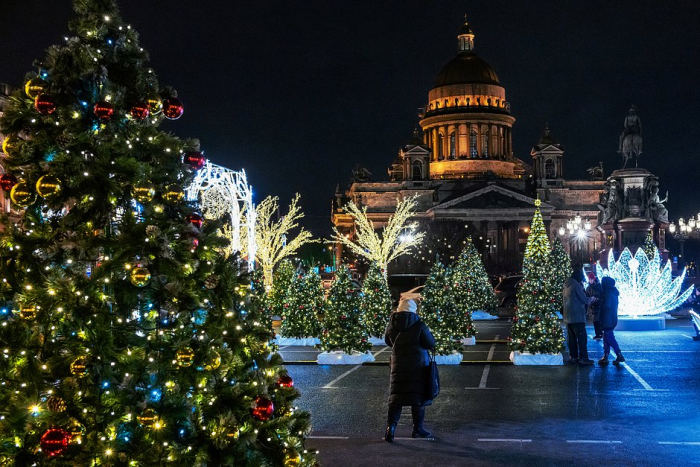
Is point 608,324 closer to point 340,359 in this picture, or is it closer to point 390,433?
point 340,359

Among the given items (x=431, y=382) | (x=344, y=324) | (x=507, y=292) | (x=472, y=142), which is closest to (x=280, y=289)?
(x=344, y=324)

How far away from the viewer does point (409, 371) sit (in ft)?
31.7

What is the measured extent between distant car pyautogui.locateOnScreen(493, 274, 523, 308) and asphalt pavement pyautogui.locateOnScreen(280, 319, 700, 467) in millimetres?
19853

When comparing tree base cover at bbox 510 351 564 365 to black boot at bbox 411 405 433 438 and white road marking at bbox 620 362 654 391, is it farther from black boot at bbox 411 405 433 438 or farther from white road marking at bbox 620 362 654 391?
black boot at bbox 411 405 433 438

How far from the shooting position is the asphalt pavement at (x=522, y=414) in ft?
28.8

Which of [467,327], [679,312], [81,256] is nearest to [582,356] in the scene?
[467,327]

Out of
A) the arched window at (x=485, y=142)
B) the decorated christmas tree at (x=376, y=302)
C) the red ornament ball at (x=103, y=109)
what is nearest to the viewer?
the red ornament ball at (x=103, y=109)

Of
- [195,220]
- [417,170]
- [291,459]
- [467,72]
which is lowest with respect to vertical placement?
[291,459]

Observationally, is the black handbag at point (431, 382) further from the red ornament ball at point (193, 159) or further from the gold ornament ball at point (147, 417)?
the gold ornament ball at point (147, 417)

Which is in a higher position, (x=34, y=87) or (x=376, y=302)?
(x=34, y=87)

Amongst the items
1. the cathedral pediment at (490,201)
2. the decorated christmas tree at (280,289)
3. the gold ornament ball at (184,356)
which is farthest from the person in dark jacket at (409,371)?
the cathedral pediment at (490,201)

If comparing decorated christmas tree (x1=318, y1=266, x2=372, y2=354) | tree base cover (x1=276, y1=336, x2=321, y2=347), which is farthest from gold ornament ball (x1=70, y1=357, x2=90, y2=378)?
tree base cover (x1=276, y1=336, x2=321, y2=347)

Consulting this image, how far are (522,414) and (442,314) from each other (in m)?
6.80

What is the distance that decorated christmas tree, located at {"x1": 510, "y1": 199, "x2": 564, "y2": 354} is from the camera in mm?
17062
